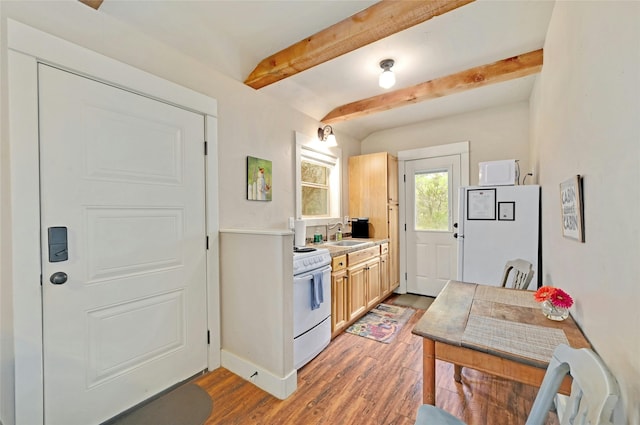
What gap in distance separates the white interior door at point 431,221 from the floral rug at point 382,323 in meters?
0.75

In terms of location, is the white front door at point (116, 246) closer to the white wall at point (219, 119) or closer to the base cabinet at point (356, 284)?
the white wall at point (219, 119)

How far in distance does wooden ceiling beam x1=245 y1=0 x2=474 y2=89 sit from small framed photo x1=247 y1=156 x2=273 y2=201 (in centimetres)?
71

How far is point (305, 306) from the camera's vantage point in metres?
2.23

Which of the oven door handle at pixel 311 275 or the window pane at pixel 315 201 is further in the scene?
the window pane at pixel 315 201

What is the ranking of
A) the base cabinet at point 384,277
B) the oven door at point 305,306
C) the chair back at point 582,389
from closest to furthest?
1. the chair back at point 582,389
2. the oven door at point 305,306
3. the base cabinet at point 384,277

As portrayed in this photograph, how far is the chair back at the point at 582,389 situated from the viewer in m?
0.66

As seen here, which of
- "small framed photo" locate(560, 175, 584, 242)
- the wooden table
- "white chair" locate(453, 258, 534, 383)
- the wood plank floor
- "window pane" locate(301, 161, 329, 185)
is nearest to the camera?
the wooden table

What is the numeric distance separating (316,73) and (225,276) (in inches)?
81.7

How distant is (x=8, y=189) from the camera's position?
1.33m

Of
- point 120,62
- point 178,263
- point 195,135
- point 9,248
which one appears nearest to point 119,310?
point 178,263

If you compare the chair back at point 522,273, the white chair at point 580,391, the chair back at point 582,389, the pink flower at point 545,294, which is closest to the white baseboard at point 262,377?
the white chair at point 580,391

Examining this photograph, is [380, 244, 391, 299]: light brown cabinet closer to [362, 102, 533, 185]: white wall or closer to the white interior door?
the white interior door

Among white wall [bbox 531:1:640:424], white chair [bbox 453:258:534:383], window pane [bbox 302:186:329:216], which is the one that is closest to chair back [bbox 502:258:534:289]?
white chair [bbox 453:258:534:383]

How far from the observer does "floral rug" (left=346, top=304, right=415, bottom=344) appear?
2.75 m
